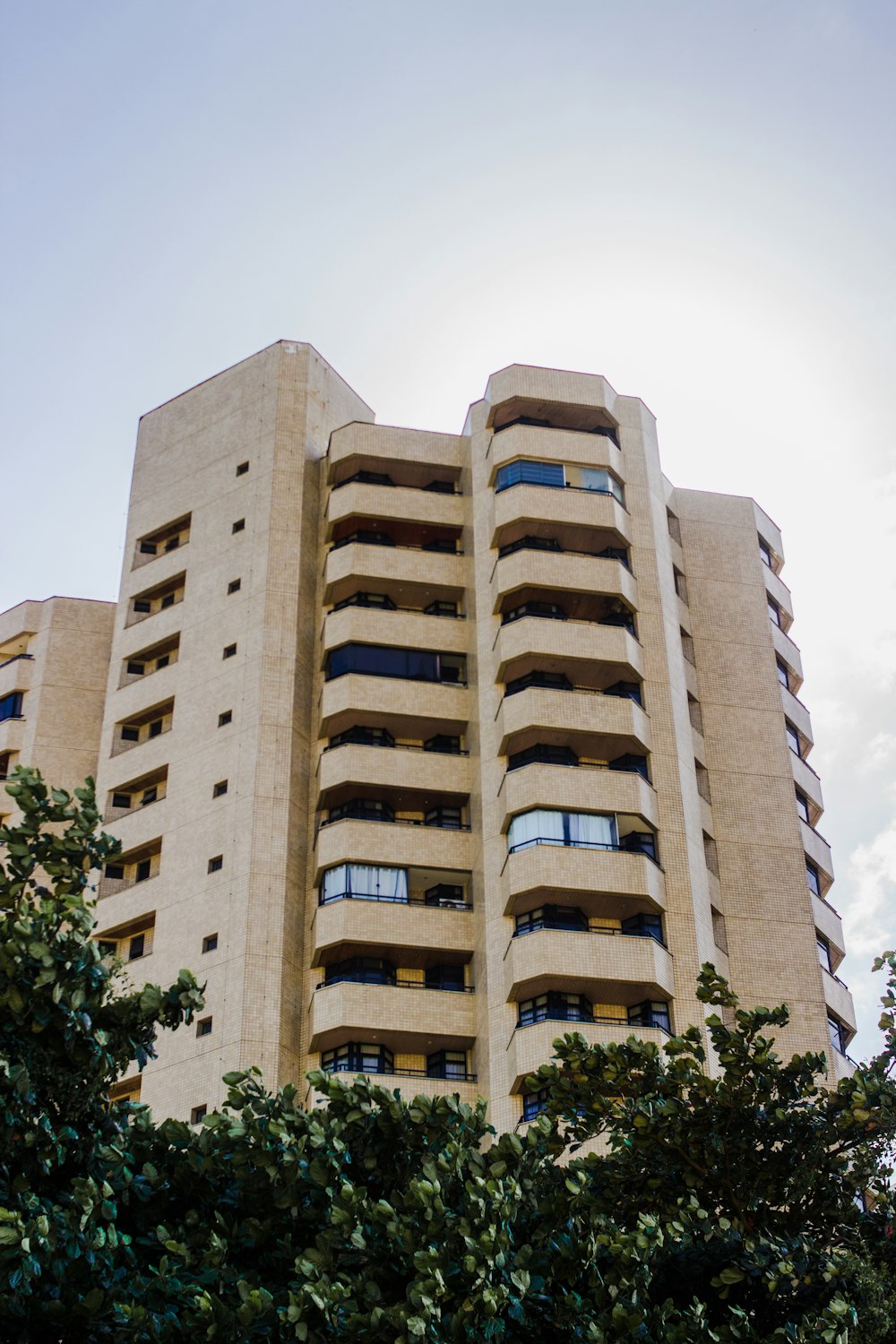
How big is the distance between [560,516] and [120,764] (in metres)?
14.6

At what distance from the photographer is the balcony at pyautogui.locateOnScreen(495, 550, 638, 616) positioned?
1906 inches

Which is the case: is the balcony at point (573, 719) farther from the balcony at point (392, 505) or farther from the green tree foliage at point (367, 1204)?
the green tree foliage at point (367, 1204)

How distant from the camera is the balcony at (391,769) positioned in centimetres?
4681

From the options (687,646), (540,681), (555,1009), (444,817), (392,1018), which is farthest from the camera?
(687,646)

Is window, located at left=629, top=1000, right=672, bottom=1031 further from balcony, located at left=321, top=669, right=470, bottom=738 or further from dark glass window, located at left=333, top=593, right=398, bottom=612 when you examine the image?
dark glass window, located at left=333, top=593, right=398, bottom=612

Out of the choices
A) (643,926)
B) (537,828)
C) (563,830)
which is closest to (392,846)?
(537,828)

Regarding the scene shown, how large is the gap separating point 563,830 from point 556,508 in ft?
33.6

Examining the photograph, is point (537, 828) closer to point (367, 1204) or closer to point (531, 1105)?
point (531, 1105)

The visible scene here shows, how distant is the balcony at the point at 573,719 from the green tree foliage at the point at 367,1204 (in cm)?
2386

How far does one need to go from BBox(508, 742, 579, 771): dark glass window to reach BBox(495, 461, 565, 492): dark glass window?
26.8 feet

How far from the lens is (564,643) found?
156 feet

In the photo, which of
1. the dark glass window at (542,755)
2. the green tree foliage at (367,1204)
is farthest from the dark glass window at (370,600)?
the green tree foliage at (367,1204)

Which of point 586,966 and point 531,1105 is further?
point 586,966

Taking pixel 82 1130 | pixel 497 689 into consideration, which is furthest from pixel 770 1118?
pixel 497 689
